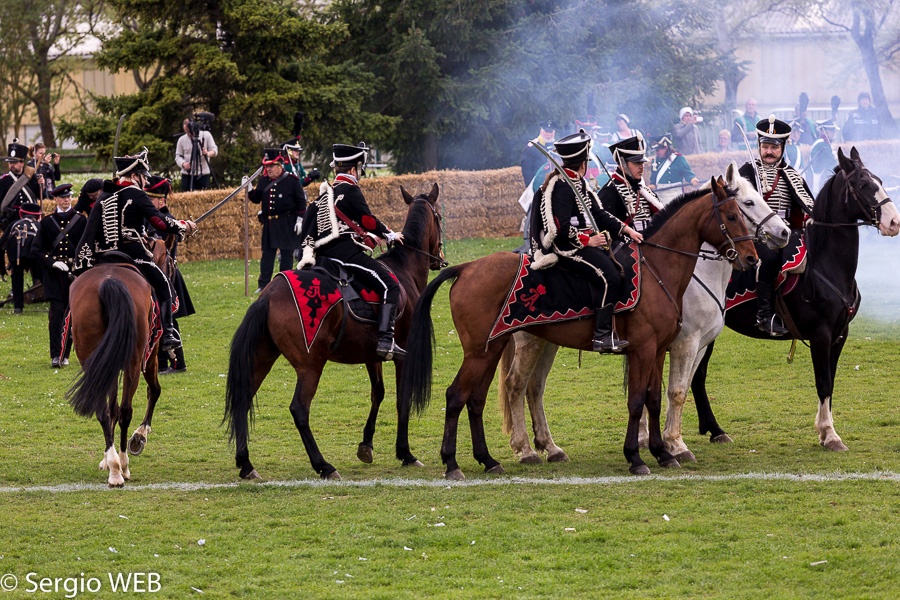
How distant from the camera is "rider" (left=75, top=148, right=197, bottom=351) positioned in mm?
10367

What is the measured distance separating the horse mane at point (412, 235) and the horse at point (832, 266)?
120 inches

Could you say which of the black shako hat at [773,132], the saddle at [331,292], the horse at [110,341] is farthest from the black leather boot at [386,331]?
the black shako hat at [773,132]

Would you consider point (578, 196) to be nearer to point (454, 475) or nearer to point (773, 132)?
point (454, 475)

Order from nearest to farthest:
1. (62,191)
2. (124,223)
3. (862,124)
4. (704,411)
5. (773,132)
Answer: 1. (124,223)
2. (773,132)
3. (704,411)
4. (62,191)
5. (862,124)

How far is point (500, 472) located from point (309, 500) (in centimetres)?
161

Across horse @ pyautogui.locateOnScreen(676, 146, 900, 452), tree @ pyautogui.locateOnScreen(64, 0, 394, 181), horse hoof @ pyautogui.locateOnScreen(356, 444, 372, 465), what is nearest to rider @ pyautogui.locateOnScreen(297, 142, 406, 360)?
horse hoof @ pyautogui.locateOnScreen(356, 444, 372, 465)

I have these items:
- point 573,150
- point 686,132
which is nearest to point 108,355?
point 573,150

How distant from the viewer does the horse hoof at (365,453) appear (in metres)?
10.3

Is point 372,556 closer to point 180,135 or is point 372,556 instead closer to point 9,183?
point 9,183

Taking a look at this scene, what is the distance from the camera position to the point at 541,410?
34.3 feet

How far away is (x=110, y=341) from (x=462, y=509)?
2.93m

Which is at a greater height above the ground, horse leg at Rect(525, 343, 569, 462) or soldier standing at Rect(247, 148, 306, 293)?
soldier standing at Rect(247, 148, 306, 293)

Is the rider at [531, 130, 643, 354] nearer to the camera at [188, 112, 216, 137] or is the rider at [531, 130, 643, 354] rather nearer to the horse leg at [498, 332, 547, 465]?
the horse leg at [498, 332, 547, 465]

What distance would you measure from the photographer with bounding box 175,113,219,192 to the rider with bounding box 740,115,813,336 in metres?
14.9
